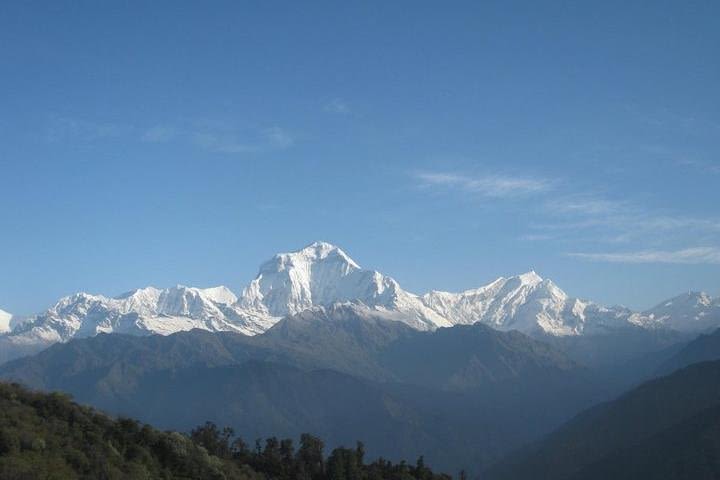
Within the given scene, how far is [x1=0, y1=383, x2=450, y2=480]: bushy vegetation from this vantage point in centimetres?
11812

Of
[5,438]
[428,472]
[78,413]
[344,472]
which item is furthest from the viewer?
[428,472]

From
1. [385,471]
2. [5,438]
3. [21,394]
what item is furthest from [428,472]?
[5,438]

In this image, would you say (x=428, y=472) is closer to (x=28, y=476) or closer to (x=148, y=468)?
(x=148, y=468)

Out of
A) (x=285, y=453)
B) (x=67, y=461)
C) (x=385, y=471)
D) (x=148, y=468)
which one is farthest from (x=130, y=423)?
(x=385, y=471)

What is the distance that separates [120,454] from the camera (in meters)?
136

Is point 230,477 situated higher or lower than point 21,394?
lower

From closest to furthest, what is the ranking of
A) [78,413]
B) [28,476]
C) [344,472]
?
1. [28,476]
2. [78,413]
3. [344,472]

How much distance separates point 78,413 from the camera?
149 m

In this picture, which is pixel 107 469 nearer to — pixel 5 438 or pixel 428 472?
pixel 5 438

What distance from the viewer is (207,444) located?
18862 centimetres

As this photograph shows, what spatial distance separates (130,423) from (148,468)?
820 inches

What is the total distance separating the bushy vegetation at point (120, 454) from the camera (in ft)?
388

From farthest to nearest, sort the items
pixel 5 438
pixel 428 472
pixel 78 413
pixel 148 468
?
pixel 428 472 < pixel 78 413 < pixel 148 468 < pixel 5 438

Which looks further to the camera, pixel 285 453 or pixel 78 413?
pixel 285 453
